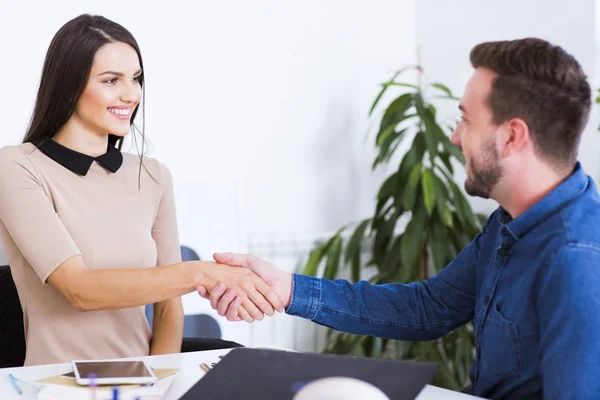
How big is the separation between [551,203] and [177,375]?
2.25 feet

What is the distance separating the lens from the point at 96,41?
Answer: 6.23ft

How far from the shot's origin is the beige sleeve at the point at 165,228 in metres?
2.04

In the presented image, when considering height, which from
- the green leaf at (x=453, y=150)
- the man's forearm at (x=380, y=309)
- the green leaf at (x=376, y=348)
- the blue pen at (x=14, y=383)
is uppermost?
the green leaf at (x=453, y=150)

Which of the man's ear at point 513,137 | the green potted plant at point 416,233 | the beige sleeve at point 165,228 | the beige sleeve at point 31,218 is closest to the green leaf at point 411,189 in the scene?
the green potted plant at point 416,233

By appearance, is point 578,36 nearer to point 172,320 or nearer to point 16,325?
point 172,320

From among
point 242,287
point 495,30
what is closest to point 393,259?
point 495,30

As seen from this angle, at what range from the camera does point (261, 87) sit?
3092 millimetres

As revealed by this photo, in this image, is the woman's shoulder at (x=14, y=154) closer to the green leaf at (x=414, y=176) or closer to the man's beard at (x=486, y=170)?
the man's beard at (x=486, y=170)

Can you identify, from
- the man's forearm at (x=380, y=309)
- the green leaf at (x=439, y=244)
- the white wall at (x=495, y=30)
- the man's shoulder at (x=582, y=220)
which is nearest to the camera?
the man's shoulder at (x=582, y=220)

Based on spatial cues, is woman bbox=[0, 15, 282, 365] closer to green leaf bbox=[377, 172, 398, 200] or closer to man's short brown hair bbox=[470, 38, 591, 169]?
man's short brown hair bbox=[470, 38, 591, 169]

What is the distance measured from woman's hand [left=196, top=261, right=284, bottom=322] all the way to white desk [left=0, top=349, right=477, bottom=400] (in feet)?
0.97

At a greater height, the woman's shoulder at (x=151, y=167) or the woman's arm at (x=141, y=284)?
the woman's shoulder at (x=151, y=167)

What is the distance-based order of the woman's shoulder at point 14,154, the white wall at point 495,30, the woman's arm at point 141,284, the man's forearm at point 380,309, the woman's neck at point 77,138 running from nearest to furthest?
the man's forearm at point 380,309
the woman's arm at point 141,284
the woman's shoulder at point 14,154
the woman's neck at point 77,138
the white wall at point 495,30

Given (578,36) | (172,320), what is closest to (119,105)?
(172,320)
